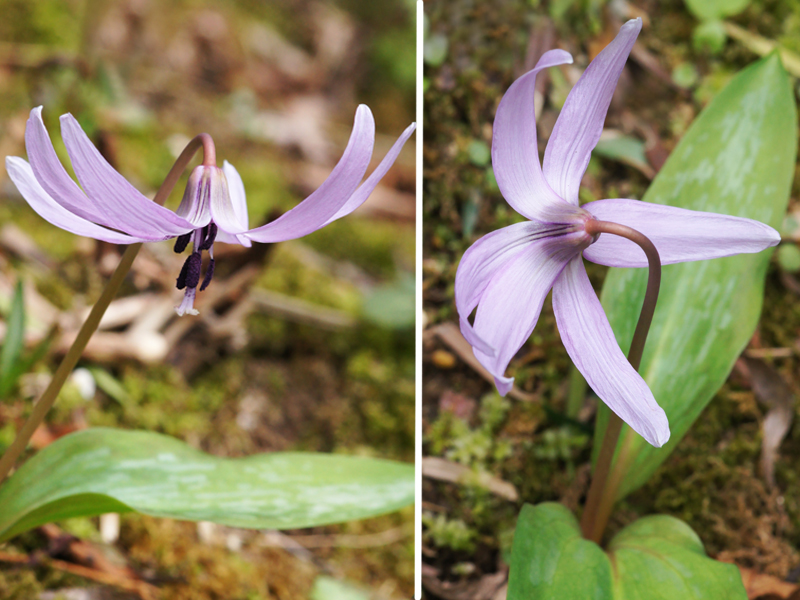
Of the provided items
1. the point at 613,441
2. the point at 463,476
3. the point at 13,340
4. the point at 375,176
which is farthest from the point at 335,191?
the point at 13,340

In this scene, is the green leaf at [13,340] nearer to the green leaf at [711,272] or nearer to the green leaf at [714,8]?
the green leaf at [711,272]

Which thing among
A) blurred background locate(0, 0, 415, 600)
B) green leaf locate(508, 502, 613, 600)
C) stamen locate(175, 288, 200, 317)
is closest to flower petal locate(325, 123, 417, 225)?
stamen locate(175, 288, 200, 317)

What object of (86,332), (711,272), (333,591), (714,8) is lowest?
(333,591)

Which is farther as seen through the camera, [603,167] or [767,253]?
[603,167]

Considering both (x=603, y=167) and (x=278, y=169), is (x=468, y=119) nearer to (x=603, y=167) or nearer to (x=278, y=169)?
(x=603, y=167)

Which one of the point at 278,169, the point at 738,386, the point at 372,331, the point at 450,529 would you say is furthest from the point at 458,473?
the point at 278,169

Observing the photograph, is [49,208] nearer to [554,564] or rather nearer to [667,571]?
[554,564]

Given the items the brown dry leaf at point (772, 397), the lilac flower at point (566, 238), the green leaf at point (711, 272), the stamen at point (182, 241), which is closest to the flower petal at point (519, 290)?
the lilac flower at point (566, 238)
